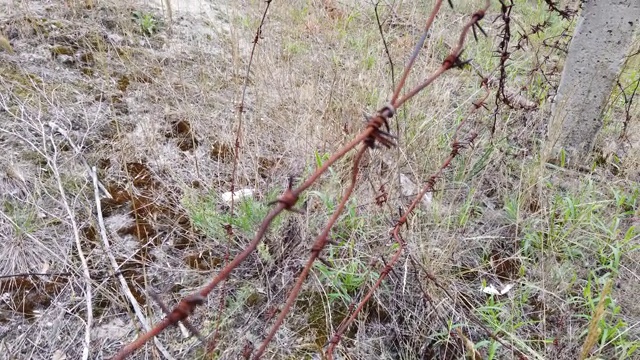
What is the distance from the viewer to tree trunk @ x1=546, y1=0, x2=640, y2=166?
183 centimetres

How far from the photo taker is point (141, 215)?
156cm

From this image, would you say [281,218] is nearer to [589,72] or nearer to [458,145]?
[458,145]

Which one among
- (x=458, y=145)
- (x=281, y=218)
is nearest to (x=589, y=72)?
(x=458, y=145)

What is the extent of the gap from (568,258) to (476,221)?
0.35 meters

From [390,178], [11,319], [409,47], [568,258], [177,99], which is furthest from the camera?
[409,47]

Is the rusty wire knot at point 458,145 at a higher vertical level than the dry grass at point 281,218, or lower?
higher

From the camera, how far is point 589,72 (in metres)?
1.99

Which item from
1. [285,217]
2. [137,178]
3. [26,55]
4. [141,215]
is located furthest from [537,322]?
[26,55]

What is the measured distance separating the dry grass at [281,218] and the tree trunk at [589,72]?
0.56 ft

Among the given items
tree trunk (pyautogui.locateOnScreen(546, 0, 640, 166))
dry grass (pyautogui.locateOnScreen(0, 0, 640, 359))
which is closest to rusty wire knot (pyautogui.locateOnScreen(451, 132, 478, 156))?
dry grass (pyautogui.locateOnScreen(0, 0, 640, 359))

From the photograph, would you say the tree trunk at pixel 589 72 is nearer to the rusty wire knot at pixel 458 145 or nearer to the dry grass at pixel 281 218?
the dry grass at pixel 281 218

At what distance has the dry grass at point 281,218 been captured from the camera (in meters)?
1.22

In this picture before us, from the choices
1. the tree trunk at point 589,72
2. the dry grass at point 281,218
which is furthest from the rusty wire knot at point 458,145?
→ the tree trunk at point 589,72

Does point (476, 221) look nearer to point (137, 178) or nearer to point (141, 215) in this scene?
point (141, 215)
